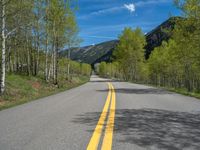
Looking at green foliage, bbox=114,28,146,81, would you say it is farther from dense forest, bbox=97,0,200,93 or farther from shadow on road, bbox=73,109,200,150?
shadow on road, bbox=73,109,200,150

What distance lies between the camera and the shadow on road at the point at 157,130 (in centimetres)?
550

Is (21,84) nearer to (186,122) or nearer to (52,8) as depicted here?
(52,8)

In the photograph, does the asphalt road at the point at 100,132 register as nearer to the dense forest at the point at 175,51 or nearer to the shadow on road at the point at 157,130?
the shadow on road at the point at 157,130

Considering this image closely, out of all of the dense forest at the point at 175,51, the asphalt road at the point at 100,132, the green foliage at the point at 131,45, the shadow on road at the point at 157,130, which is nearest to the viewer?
the asphalt road at the point at 100,132

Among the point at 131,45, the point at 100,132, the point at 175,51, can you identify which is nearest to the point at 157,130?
the point at 100,132

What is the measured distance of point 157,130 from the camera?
22.2 feet

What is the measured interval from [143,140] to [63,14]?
25.2m

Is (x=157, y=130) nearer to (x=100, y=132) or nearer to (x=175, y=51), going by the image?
(x=100, y=132)

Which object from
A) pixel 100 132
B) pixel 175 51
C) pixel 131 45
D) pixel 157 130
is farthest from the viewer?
pixel 131 45

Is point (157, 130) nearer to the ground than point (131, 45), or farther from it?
nearer to the ground

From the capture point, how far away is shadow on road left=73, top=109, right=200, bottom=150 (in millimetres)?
5504

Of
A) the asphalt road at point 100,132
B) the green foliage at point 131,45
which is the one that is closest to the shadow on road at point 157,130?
the asphalt road at point 100,132

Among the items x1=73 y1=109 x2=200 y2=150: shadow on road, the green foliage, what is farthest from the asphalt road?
the green foliage

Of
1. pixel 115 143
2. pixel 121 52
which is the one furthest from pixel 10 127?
pixel 121 52
